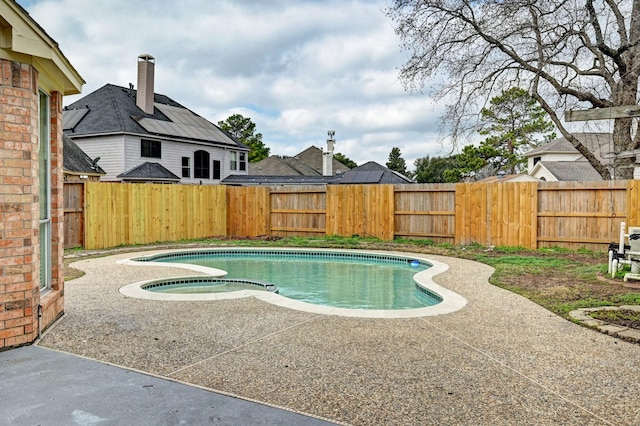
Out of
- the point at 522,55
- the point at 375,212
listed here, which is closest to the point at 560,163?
the point at 522,55

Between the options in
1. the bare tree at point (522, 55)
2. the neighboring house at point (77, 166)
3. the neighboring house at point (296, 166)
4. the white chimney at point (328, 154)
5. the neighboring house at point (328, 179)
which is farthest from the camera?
the neighboring house at point (296, 166)

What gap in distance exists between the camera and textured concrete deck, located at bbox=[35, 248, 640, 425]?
3.19 meters

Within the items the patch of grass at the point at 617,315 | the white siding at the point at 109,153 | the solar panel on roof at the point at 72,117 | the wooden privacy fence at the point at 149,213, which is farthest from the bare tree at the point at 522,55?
the solar panel on roof at the point at 72,117

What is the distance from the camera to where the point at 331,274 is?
1066 centimetres

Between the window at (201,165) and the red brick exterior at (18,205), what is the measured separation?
76.1ft

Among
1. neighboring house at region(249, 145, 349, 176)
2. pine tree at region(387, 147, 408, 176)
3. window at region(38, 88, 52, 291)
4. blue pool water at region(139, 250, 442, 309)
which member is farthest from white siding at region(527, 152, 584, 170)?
window at region(38, 88, 52, 291)

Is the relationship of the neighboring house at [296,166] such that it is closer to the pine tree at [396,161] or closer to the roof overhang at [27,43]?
the pine tree at [396,161]

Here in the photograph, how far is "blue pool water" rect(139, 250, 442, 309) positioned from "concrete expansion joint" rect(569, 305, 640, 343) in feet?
6.38

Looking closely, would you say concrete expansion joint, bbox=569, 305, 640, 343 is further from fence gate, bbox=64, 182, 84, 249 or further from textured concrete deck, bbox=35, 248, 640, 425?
fence gate, bbox=64, 182, 84, 249

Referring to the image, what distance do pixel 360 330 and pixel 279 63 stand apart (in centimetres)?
1586

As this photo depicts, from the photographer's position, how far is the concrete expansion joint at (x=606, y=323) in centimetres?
478

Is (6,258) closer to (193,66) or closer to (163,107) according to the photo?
(193,66)

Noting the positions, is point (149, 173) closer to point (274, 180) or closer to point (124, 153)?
point (124, 153)

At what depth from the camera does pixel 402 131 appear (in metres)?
22.8
